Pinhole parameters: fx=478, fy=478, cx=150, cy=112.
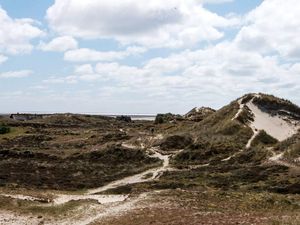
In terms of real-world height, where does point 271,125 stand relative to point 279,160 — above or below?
above

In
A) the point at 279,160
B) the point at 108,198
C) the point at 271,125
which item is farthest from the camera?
the point at 271,125

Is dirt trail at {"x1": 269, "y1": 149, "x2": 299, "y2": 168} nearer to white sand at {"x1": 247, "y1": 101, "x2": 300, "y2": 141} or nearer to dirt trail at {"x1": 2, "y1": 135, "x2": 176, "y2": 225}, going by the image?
white sand at {"x1": 247, "y1": 101, "x2": 300, "y2": 141}

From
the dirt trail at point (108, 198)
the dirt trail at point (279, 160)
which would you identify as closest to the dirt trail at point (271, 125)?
the dirt trail at point (279, 160)

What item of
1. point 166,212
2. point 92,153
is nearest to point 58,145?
point 92,153

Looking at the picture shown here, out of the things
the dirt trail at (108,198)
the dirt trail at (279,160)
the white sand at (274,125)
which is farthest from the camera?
the white sand at (274,125)

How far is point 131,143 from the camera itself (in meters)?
95.1

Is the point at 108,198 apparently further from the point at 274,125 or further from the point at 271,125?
the point at 274,125

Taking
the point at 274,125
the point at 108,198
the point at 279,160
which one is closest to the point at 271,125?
the point at 274,125

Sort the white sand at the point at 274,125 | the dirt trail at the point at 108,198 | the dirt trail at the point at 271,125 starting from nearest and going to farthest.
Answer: the dirt trail at the point at 108,198, the dirt trail at the point at 271,125, the white sand at the point at 274,125

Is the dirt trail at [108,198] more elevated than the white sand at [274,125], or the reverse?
the white sand at [274,125]

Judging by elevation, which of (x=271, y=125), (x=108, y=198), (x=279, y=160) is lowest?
(x=108, y=198)

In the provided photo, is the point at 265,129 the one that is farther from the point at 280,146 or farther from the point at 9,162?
the point at 9,162

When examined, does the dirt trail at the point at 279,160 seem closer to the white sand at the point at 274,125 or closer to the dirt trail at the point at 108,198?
the white sand at the point at 274,125

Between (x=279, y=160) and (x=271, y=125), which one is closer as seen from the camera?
(x=279, y=160)
